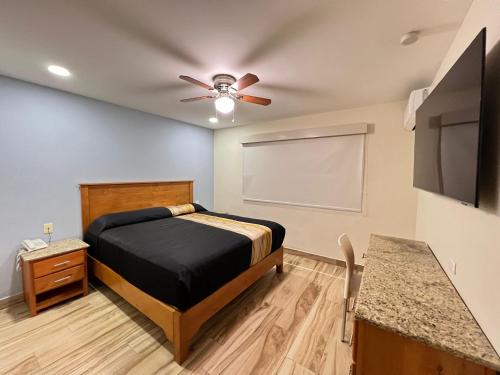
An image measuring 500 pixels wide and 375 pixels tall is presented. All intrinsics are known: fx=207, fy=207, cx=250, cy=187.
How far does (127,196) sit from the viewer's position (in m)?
3.17

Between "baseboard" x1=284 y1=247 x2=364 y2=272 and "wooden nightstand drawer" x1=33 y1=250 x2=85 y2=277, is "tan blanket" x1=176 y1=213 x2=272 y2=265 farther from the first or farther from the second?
"wooden nightstand drawer" x1=33 y1=250 x2=85 y2=277

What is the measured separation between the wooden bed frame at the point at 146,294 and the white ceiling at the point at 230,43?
4.53 feet

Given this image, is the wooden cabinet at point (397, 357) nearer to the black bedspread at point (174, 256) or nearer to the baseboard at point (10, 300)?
the black bedspread at point (174, 256)

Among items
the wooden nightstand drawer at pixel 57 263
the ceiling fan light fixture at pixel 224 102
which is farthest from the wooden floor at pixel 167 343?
the ceiling fan light fixture at pixel 224 102

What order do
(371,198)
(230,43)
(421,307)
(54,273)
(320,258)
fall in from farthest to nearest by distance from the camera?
(320,258) < (371,198) < (54,273) < (230,43) < (421,307)

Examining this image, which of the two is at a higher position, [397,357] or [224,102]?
[224,102]

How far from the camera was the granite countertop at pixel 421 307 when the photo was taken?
83cm

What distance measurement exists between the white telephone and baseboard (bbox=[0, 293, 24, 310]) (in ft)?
1.86

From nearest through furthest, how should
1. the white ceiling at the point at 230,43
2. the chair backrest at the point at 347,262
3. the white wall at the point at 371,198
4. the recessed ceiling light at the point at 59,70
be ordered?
the white ceiling at the point at 230,43 < the chair backrest at the point at 347,262 < the recessed ceiling light at the point at 59,70 < the white wall at the point at 371,198

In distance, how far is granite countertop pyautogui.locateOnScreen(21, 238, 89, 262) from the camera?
6.64ft

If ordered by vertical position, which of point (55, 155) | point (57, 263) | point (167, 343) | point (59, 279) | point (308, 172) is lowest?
point (167, 343)

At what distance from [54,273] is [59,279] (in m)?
0.08

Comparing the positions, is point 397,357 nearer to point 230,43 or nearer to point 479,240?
point 479,240

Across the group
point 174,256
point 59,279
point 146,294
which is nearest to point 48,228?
point 59,279
